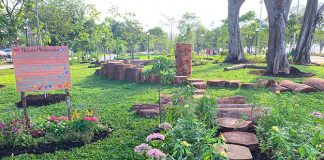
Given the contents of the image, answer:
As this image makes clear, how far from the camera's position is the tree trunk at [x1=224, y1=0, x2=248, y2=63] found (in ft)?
48.8

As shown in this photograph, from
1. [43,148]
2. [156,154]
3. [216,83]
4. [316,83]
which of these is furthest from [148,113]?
[316,83]

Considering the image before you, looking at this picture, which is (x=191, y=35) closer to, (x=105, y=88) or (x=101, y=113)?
(x=105, y=88)

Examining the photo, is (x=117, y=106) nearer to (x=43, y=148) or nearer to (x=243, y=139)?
(x=43, y=148)

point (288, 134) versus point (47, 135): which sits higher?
point (288, 134)

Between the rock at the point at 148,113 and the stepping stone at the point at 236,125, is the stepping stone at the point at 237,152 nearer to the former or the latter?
the stepping stone at the point at 236,125

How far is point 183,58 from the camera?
28.7 feet

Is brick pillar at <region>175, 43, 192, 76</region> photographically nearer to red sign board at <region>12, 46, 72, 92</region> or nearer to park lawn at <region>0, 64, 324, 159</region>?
park lawn at <region>0, 64, 324, 159</region>

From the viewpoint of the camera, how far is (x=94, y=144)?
360 cm

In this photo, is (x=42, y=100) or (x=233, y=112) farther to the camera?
(x=42, y=100)

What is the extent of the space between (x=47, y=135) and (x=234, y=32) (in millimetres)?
13301

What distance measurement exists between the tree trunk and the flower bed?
41.3ft

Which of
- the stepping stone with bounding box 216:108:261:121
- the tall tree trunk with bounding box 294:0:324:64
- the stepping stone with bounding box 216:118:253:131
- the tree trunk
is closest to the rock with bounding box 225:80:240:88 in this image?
the stepping stone with bounding box 216:108:261:121

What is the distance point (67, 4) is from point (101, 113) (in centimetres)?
2068

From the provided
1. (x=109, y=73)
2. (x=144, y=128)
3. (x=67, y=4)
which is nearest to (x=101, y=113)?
(x=144, y=128)
